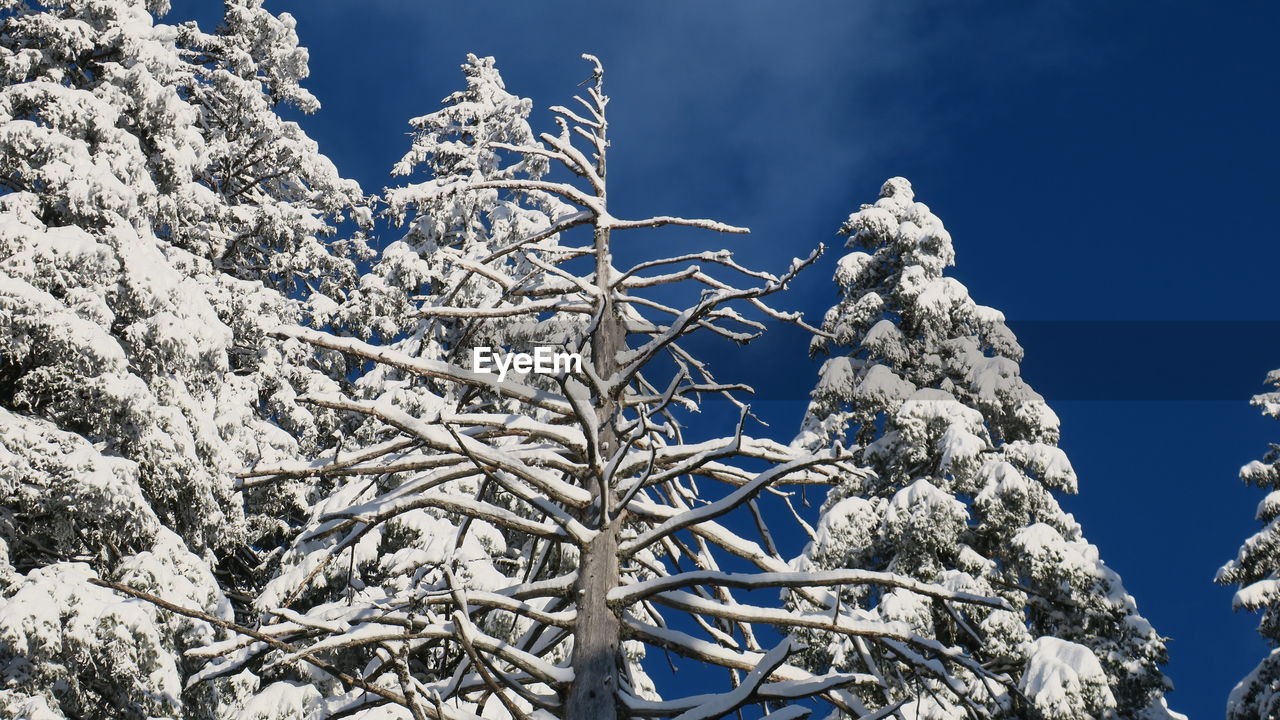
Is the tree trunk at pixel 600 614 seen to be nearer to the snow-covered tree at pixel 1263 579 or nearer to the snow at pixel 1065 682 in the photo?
the snow at pixel 1065 682

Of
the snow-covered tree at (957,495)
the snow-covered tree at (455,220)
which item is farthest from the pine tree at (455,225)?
the snow-covered tree at (957,495)

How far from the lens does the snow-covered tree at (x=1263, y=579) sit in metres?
13.7

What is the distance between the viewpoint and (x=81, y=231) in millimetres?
10719

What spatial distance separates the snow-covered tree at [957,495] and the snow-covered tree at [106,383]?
7462 mm

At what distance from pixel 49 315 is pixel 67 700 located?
158 inches

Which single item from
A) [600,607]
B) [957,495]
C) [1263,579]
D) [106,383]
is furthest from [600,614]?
[1263,579]

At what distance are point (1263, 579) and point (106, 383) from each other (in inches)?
661

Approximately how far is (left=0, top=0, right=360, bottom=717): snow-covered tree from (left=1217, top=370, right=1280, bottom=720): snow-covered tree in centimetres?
1456

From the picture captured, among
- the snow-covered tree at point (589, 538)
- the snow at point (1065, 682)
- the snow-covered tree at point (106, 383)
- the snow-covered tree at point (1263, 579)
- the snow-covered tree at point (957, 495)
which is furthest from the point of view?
the snow-covered tree at point (1263, 579)

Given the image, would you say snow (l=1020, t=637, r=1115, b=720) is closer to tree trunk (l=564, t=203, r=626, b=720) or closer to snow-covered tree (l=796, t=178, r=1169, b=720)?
snow-covered tree (l=796, t=178, r=1169, b=720)

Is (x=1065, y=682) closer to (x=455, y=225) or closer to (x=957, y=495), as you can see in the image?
(x=957, y=495)

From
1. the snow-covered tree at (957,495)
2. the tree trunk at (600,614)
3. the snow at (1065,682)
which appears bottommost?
the tree trunk at (600,614)

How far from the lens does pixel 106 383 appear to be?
10.0 m

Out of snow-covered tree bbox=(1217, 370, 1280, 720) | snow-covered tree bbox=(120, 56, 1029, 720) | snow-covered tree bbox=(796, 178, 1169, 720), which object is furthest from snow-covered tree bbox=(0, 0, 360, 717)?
snow-covered tree bbox=(1217, 370, 1280, 720)
